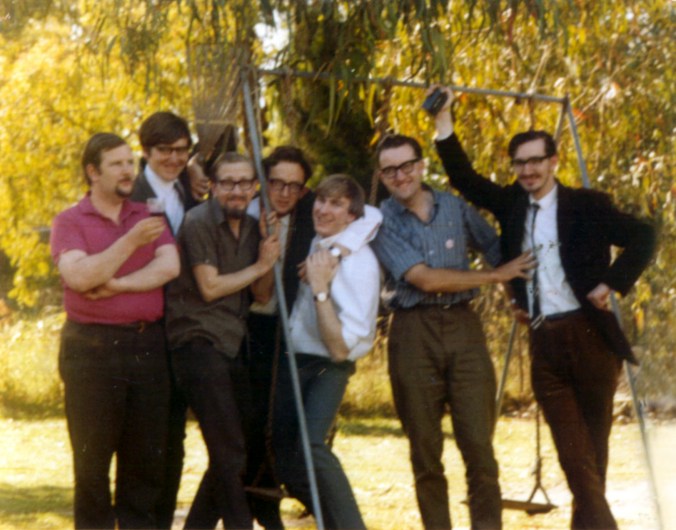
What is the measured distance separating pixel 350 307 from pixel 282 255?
408mm

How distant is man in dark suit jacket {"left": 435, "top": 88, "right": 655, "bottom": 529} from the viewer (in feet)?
16.8

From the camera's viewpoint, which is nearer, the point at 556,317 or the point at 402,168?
the point at 402,168

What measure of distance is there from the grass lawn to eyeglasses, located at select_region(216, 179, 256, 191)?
75.0 inches

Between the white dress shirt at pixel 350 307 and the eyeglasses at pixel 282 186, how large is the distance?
0.22m

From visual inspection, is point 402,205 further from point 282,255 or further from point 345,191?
point 282,255

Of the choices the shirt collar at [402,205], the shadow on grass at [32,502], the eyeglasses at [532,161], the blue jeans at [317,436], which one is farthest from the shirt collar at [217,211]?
the shadow on grass at [32,502]

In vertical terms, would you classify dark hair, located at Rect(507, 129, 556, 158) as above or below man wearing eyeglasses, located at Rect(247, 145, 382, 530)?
above

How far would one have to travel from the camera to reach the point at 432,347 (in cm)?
496

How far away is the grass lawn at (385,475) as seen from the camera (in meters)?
6.79

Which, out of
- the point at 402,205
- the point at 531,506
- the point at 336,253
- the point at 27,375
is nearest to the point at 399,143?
the point at 402,205

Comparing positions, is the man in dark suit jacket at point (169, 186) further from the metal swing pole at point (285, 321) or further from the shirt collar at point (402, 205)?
the shirt collar at point (402, 205)

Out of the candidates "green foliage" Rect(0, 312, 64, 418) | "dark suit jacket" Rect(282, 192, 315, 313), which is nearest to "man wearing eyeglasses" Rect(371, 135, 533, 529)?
"dark suit jacket" Rect(282, 192, 315, 313)

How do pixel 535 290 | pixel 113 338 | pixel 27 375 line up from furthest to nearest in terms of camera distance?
1. pixel 27 375
2. pixel 535 290
3. pixel 113 338

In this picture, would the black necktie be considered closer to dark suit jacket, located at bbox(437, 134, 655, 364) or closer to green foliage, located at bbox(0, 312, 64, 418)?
dark suit jacket, located at bbox(437, 134, 655, 364)
